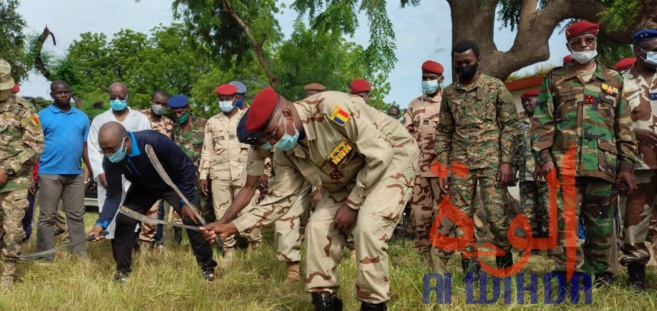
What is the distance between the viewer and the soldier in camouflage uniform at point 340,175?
Result: 3.39 metres

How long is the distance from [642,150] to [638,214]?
496 millimetres

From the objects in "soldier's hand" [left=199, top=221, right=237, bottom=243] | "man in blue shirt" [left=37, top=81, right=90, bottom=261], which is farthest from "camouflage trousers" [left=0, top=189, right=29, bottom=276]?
"soldier's hand" [left=199, top=221, right=237, bottom=243]

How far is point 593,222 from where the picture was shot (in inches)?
172

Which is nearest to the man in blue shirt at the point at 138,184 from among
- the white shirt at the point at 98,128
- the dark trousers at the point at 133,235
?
the dark trousers at the point at 133,235

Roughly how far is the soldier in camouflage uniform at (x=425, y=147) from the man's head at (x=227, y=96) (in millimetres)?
2178

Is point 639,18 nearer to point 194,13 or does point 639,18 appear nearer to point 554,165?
point 554,165

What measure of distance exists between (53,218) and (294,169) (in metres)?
3.60

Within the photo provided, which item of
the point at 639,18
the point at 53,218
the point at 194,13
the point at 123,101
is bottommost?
the point at 53,218

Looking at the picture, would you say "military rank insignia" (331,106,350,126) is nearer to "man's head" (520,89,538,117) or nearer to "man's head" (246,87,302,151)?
"man's head" (246,87,302,151)

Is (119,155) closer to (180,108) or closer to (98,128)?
(98,128)

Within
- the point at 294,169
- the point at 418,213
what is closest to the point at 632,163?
the point at 418,213

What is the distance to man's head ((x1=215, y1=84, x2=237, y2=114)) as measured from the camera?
7.14 m

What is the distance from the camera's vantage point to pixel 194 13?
32.7 feet

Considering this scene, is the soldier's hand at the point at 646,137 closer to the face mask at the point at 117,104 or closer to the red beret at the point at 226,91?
the red beret at the point at 226,91
